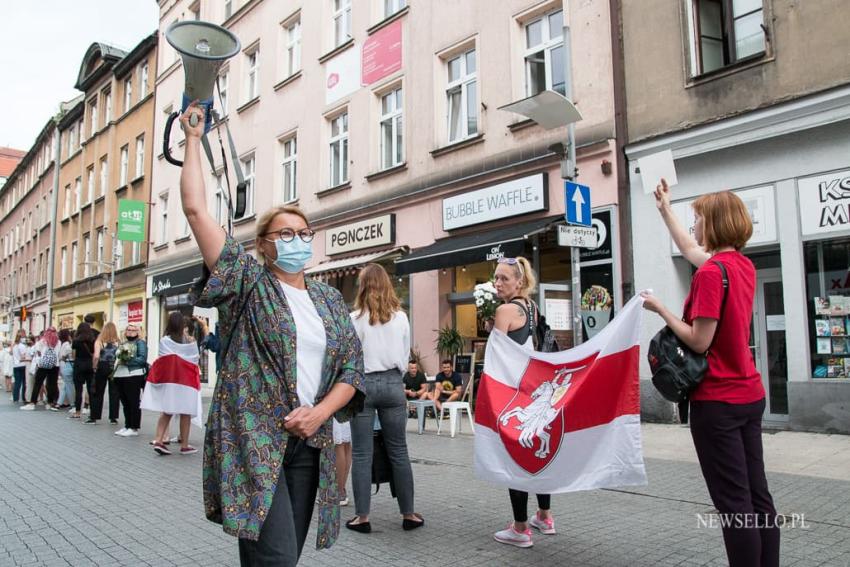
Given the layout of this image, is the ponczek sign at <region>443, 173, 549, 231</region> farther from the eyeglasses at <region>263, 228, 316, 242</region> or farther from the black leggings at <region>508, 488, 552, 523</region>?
the eyeglasses at <region>263, 228, 316, 242</region>

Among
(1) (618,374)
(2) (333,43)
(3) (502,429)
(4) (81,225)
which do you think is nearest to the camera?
(1) (618,374)

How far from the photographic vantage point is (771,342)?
33.0 feet

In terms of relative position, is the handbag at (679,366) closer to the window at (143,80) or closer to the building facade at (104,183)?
the building facade at (104,183)

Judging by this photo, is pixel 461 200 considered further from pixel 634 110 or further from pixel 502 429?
pixel 502 429

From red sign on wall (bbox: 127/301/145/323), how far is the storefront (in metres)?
24.2

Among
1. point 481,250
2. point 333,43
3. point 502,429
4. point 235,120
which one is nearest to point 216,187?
point 235,120

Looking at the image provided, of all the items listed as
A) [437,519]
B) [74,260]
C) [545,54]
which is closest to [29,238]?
[74,260]

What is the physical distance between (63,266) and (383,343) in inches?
1560

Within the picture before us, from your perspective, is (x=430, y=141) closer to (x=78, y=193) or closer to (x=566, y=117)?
(x=566, y=117)

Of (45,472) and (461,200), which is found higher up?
(461,200)

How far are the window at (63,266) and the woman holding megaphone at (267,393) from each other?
40.8m

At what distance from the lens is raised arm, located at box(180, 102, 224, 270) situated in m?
2.52

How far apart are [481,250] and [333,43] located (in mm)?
9916

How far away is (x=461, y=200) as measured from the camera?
14.4 meters
